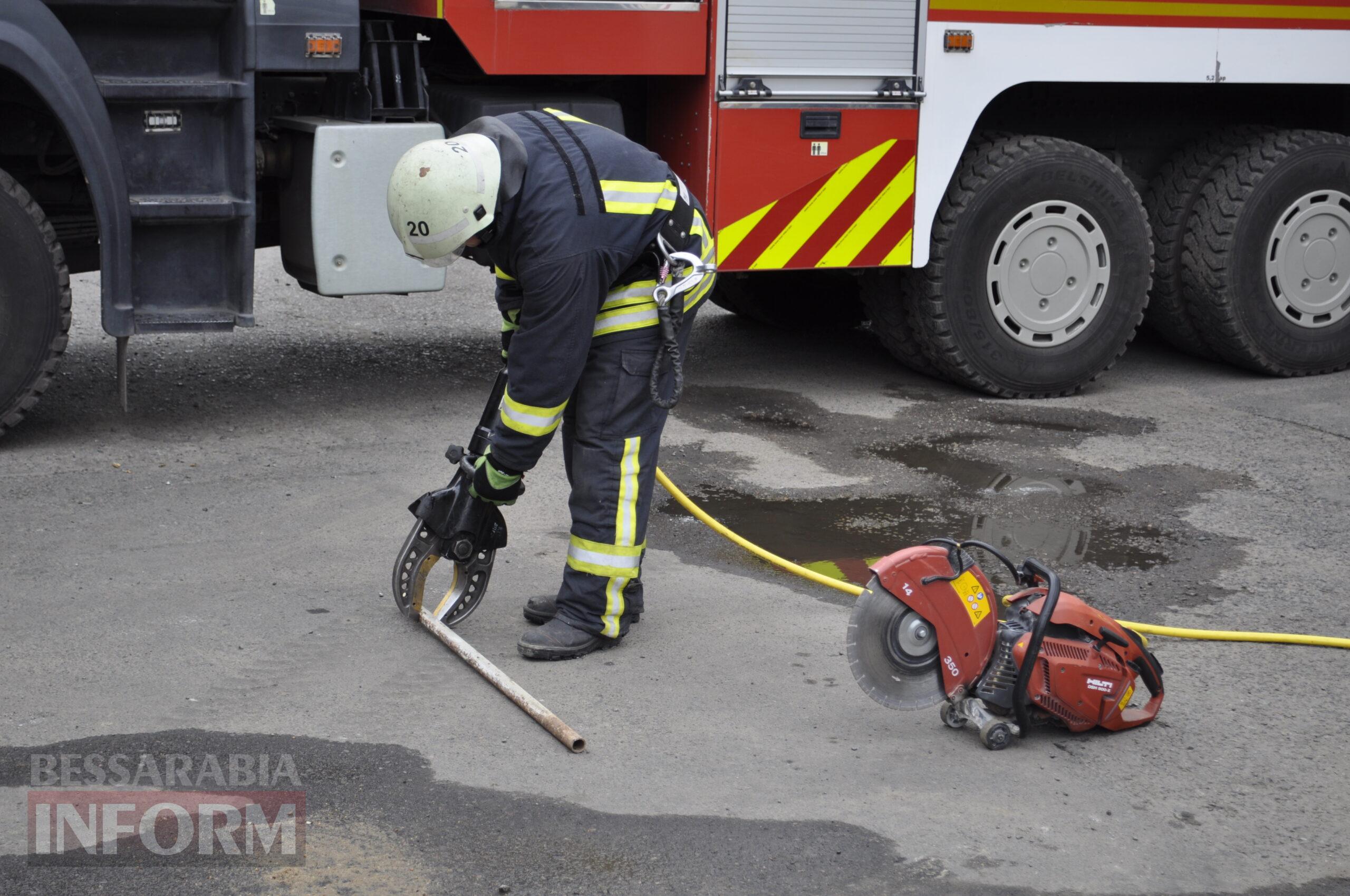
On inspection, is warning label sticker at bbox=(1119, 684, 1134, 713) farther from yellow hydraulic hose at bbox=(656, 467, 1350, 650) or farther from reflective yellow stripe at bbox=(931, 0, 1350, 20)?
reflective yellow stripe at bbox=(931, 0, 1350, 20)

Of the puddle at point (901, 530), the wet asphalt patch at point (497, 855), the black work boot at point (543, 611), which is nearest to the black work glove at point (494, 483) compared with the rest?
the black work boot at point (543, 611)

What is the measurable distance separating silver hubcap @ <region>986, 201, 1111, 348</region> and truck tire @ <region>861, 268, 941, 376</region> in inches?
14.9

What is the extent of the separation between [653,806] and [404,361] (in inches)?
165

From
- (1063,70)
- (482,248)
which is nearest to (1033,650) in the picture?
(482,248)

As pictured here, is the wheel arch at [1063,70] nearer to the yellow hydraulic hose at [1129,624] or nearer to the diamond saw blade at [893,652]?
the yellow hydraulic hose at [1129,624]

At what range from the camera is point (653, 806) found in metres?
3.19

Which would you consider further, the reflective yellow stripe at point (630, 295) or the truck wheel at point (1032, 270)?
the truck wheel at point (1032, 270)

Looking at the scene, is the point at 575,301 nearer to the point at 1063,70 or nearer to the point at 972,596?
the point at 972,596

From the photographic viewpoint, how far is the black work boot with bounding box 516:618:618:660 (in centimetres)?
393

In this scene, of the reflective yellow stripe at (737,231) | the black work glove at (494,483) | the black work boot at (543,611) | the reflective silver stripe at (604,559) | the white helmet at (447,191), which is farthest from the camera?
the reflective yellow stripe at (737,231)

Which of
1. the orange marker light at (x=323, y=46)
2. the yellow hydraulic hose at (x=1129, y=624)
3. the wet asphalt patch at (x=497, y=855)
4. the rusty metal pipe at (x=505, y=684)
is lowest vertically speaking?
the wet asphalt patch at (x=497, y=855)

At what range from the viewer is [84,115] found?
5180 mm

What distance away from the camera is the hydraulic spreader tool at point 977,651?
340cm

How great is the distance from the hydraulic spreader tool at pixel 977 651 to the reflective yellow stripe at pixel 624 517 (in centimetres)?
75
